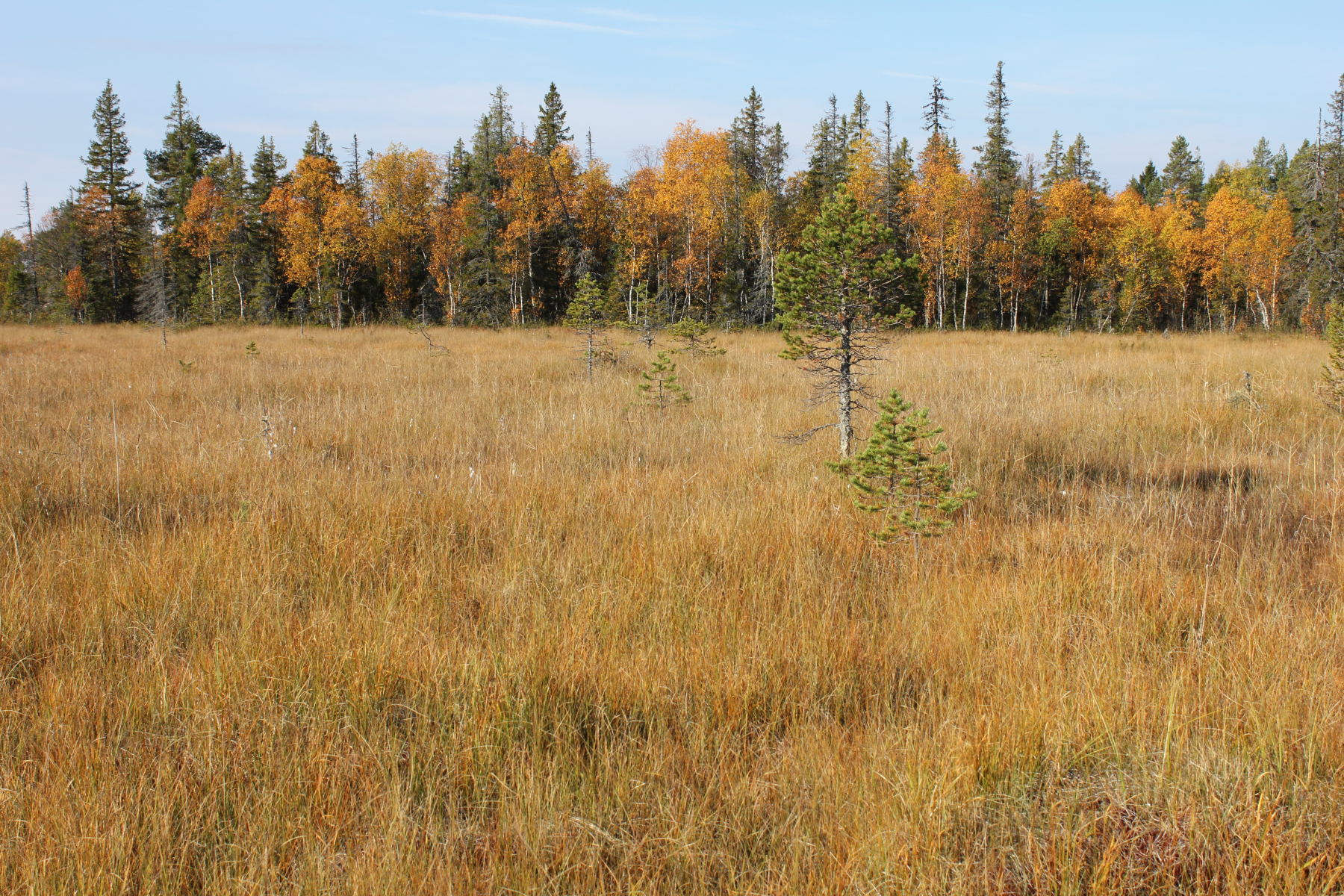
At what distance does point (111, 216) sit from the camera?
39781mm

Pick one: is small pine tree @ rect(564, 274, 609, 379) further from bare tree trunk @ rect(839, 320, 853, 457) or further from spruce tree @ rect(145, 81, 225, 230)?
spruce tree @ rect(145, 81, 225, 230)

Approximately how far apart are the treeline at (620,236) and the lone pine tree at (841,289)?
2835 centimetres

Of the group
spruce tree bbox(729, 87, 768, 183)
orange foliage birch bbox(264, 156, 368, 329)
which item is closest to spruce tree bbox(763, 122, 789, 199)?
spruce tree bbox(729, 87, 768, 183)

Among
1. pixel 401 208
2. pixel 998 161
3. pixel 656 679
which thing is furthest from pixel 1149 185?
pixel 656 679

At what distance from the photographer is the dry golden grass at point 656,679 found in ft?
5.88

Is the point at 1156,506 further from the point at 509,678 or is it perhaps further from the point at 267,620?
the point at 267,620

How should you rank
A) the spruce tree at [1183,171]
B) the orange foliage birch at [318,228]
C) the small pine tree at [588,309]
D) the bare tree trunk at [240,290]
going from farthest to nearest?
1. the spruce tree at [1183,171]
2. the bare tree trunk at [240,290]
3. the orange foliage birch at [318,228]
4. the small pine tree at [588,309]

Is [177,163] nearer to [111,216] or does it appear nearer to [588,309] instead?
[111,216]

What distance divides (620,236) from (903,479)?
34.9 m

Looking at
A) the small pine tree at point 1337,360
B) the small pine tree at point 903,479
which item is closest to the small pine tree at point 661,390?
the small pine tree at point 903,479

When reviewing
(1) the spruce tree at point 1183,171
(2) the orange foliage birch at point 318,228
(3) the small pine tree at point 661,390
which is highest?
(1) the spruce tree at point 1183,171

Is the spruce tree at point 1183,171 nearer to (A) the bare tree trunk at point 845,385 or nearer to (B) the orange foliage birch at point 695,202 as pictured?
(B) the orange foliage birch at point 695,202

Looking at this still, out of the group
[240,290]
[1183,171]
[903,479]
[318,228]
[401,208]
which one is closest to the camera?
[903,479]

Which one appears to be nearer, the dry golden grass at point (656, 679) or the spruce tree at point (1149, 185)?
the dry golden grass at point (656, 679)
